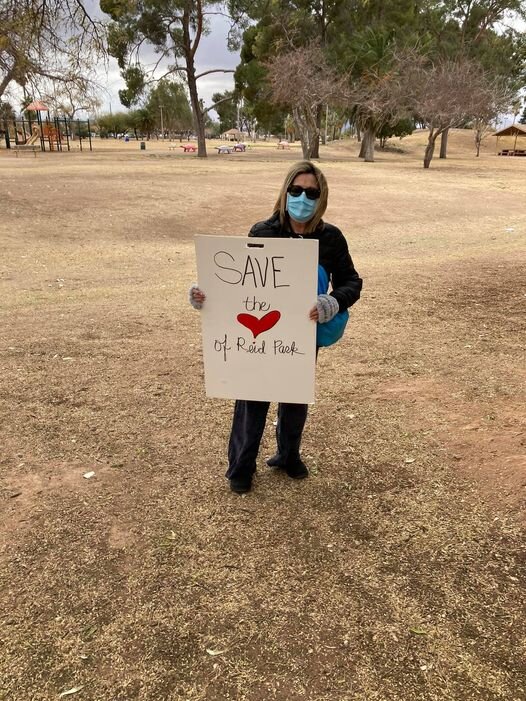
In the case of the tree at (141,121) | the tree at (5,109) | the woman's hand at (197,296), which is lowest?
the woman's hand at (197,296)

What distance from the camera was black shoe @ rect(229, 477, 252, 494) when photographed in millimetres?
2922

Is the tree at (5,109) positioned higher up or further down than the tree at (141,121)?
further down

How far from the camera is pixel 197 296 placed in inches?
101

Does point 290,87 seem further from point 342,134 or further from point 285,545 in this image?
point 342,134

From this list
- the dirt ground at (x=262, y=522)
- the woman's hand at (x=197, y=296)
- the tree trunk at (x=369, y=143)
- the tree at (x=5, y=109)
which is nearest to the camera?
the dirt ground at (x=262, y=522)

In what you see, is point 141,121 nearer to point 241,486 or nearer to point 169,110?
point 169,110

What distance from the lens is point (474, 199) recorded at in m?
18.5

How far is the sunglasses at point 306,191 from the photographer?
2.41 metres

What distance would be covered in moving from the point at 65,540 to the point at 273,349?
1.32m

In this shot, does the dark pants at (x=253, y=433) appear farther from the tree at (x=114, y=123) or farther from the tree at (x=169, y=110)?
the tree at (x=114, y=123)

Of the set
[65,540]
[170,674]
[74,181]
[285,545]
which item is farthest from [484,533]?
[74,181]

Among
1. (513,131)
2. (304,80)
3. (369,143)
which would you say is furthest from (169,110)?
(304,80)

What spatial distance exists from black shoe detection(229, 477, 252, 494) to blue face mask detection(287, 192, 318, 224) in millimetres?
1387

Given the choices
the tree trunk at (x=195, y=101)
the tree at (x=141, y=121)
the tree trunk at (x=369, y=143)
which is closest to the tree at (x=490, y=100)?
the tree trunk at (x=369, y=143)
